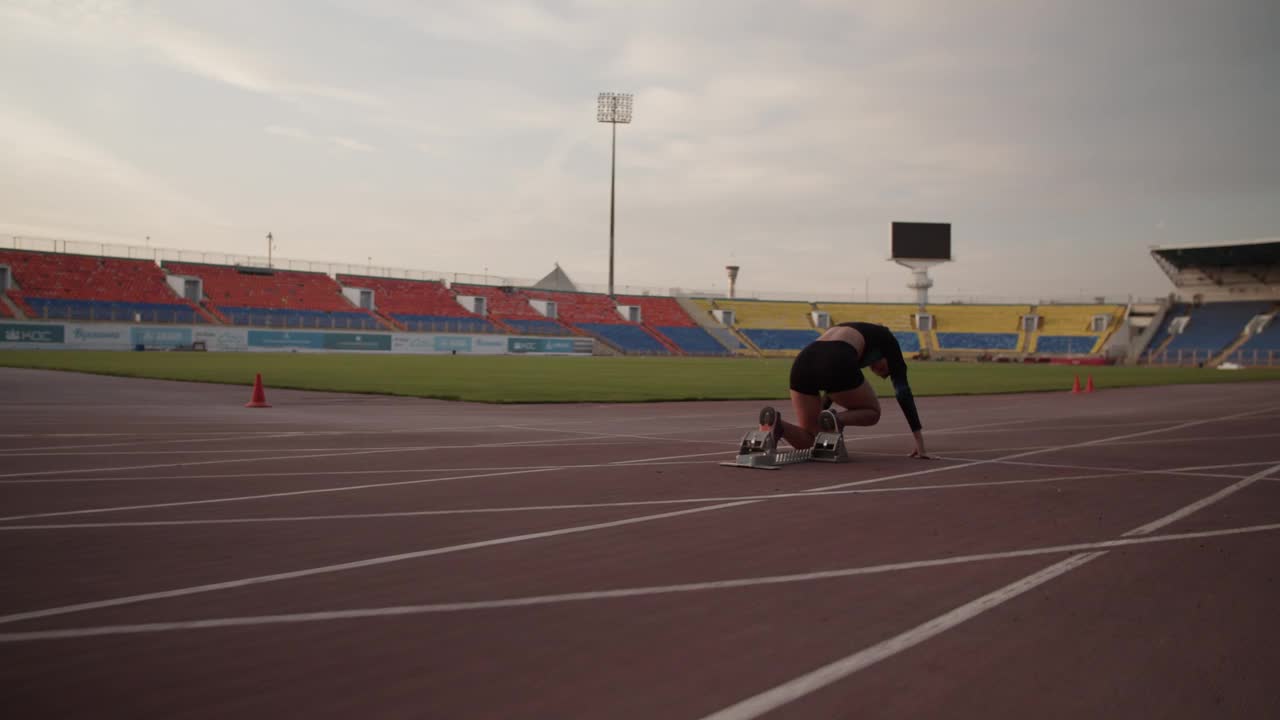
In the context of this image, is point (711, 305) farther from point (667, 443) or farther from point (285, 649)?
point (285, 649)

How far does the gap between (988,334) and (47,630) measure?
101 meters

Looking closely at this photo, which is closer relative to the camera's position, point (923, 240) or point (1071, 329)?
point (1071, 329)

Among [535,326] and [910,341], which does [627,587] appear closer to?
[535,326]

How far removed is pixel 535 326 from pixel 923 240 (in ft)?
143

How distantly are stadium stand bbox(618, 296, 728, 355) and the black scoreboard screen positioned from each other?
22830mm

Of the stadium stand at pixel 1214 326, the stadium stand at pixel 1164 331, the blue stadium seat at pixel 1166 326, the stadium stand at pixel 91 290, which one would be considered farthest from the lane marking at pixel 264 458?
the blue stadium seat at pixel 1166 326

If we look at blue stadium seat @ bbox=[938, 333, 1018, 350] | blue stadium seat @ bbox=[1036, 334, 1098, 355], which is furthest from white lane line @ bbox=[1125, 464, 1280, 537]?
blue stadium seat @ bbox=[938, 333, 1018, 350]

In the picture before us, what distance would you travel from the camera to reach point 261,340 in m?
64.6

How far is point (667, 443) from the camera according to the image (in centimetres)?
1143

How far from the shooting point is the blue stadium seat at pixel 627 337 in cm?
8900

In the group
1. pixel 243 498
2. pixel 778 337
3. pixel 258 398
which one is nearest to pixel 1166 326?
pixel 778 337

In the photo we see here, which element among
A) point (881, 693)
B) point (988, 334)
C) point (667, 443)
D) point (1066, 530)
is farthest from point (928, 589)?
point (988, 334)

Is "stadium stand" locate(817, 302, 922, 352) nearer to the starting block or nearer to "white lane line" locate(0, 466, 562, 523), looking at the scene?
the starting block

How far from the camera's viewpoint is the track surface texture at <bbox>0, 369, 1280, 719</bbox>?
3.09 m
